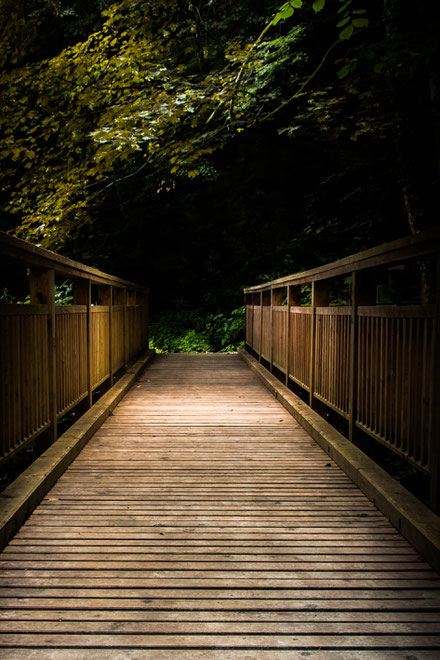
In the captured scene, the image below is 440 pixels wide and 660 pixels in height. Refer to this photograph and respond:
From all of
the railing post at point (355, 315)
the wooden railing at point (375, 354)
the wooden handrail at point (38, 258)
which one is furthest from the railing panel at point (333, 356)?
the wooden handrail at point (38, 258)

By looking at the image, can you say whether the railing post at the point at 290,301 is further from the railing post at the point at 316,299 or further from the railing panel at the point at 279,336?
the railing post at the point at 316,299

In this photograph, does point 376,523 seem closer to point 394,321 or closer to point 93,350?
point 394,321

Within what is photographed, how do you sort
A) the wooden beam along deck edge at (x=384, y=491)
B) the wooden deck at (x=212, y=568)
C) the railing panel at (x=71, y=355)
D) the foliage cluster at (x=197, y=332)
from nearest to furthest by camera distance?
the wooden deck at (x=212, y=568)
the wooden beam along deck edge at (x=384, y=491)
the railing panel at (x=71, y=355)
the foliage cluster at (x=197, y=332)

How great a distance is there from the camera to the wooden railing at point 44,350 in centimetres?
272

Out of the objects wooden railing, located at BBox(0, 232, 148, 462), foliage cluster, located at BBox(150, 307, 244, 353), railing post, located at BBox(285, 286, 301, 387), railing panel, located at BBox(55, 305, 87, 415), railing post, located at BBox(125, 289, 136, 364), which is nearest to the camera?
wooden railing, located at BBox(0, 232, 148, 462)

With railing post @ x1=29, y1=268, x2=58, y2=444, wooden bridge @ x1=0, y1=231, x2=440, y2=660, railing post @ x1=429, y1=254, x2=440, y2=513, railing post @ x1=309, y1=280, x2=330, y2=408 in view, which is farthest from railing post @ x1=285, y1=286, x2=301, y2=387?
railing post @ x1=429, y1=254, x2=440, y2=513

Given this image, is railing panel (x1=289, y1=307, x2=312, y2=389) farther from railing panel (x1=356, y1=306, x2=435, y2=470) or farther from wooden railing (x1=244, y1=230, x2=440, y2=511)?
railing panel (x1=356, y1=306, x2=435, y2=470)

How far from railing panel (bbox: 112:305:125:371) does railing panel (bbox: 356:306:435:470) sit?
149 inches

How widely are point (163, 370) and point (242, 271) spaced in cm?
871

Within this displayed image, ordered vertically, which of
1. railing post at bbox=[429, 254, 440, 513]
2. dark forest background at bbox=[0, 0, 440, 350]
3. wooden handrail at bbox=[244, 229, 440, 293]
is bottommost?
railing post at bbox=[429, 254, 440, 513]

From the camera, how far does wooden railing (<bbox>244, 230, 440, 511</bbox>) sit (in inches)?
93.3

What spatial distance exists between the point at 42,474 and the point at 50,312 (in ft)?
3.84

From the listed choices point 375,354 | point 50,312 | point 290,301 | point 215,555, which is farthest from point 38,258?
point 290,301

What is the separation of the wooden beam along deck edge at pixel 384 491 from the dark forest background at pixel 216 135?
3214 mm
